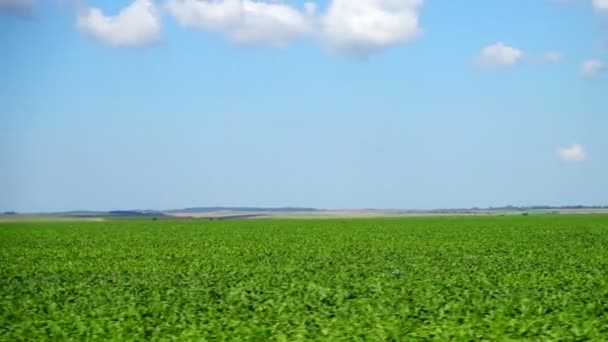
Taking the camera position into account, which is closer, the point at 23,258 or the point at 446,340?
the point at 446,340

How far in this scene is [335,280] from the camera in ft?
77.5

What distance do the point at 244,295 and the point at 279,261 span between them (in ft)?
37.9

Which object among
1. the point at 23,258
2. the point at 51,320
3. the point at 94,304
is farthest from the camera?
the point at 23,258

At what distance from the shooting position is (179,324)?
16.5 metres

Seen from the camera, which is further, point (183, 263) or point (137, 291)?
point (183, 263)

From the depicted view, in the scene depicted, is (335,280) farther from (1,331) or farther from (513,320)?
(1,331)

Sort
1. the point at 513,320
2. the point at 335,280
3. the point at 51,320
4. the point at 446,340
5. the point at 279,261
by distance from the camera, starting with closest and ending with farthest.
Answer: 1. the point at 446,340
2. the point at 513,320
3. the point at 51,320
4. the point at 335,280
5. the point at 279,261

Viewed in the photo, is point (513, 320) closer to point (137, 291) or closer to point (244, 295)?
point (244, 295)

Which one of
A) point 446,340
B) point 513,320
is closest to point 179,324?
point 446,340

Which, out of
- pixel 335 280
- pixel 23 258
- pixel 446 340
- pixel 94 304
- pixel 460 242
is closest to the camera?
pixel 446 340

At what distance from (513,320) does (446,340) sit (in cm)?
211

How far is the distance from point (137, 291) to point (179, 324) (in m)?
5.67

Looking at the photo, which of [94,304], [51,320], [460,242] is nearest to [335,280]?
[94,304]

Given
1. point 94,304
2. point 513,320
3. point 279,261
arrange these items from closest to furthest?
point 513,320, point 94,304, point 279,261
